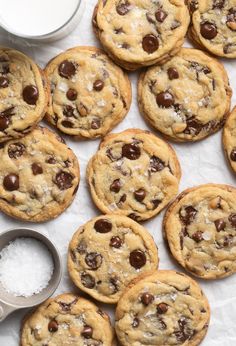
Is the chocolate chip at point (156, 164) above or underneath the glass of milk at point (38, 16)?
underneath

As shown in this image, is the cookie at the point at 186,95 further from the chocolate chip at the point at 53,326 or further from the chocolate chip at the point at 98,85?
the chocolate chip at the point at 53,326

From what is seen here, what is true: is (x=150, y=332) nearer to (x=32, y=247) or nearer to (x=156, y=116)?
(x=32, y=247)

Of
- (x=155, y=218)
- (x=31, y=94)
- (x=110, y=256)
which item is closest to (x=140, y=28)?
(x=31, y=94)

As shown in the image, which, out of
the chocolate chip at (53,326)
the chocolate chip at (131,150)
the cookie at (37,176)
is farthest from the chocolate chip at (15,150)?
the chocolate chip at (53,326)

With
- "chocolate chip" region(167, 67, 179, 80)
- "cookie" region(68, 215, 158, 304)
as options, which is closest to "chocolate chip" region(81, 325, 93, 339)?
"cookie" region(68, 215, 158, 304)

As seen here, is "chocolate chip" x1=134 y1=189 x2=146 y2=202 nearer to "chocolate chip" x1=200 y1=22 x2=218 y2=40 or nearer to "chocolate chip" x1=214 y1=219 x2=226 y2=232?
"chocolate chip" x1=214 y1=219 x2=226 y2=232

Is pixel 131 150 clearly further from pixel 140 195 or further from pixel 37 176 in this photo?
pixel 37 176

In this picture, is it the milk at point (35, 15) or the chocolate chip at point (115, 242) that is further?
the chocolate chip at point (115, 242)
